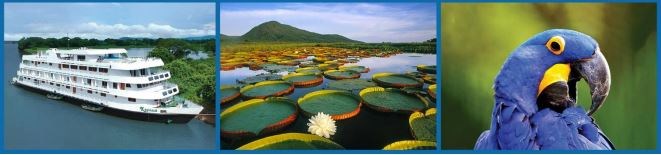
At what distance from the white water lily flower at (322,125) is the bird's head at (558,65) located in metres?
2.06

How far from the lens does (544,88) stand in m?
3.76

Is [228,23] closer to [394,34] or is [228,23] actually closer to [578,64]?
[394,34]

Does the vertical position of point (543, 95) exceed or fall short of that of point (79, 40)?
it falls short

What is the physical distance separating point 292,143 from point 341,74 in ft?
2.78

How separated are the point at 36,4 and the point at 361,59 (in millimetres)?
3287

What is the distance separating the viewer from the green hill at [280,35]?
5500mm

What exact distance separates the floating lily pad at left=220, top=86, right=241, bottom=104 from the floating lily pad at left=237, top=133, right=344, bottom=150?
1.58 ft

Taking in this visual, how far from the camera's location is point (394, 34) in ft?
18.3

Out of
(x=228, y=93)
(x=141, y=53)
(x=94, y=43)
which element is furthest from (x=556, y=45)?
(x=94, y=43)

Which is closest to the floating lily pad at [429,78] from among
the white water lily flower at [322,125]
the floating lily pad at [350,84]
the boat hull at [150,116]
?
the floating lily pad at [350,84]

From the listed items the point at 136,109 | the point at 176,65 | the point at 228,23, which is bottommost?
the point at 136,109

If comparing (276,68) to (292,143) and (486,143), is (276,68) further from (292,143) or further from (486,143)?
(486,143)

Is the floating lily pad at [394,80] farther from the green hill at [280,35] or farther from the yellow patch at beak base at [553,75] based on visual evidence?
the yellow patch at beak base at [553,75]

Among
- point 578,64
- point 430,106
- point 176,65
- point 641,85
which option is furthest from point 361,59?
point 641,85
